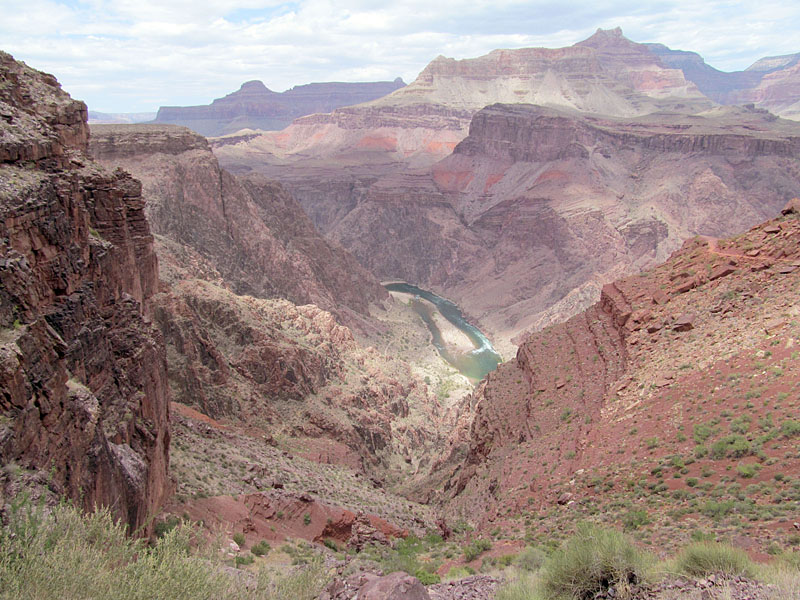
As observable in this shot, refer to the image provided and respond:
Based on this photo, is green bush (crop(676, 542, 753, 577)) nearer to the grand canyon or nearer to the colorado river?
the grand canyon

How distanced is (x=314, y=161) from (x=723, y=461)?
17927 centimetres

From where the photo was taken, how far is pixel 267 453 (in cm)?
2956

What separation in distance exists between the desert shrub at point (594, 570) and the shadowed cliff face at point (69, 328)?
9033 millimetres

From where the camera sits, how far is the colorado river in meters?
82.2

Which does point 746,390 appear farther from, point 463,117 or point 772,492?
point 463,117

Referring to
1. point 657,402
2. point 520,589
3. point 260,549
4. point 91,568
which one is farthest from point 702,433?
point 91,568

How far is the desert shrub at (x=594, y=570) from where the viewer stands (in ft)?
37.8

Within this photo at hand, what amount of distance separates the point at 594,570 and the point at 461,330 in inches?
3434

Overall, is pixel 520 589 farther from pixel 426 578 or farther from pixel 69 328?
pixel 69 328

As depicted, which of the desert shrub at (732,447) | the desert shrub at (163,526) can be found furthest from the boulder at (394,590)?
the desert shrub at (732,447)

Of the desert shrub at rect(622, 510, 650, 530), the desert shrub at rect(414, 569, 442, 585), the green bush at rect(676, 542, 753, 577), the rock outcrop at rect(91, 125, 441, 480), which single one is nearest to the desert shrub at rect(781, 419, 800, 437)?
the desert shrub at rect(622, 510, 650, 530)

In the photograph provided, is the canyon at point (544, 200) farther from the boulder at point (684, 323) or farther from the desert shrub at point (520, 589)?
the desert shrub at point (520, 589)

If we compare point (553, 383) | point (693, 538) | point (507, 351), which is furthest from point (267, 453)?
point (507, 351)

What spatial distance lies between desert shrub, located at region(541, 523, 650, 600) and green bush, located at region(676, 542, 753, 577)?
732mm
